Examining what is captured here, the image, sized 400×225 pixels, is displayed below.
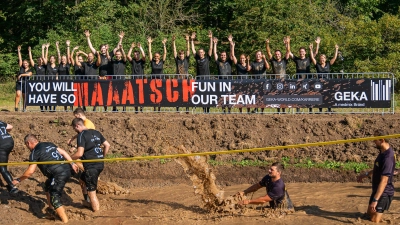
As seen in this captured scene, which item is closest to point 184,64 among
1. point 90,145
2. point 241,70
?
point 241,70

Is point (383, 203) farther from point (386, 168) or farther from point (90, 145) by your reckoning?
point (90, 145)

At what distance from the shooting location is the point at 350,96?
58.4 feet

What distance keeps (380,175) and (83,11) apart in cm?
2634

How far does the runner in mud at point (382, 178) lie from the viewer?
10531 mm

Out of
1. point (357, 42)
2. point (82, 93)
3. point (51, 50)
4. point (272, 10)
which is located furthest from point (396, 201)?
point (51, 50)

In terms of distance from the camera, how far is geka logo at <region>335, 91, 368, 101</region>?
17.8 meters

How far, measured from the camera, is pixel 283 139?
17.1 metres

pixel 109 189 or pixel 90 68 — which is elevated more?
pixel 90 68

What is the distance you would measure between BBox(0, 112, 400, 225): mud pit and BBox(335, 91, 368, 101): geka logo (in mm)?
586

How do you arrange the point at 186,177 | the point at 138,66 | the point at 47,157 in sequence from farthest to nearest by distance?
the point at 138,66
the point at 186,177
the point at 47,157

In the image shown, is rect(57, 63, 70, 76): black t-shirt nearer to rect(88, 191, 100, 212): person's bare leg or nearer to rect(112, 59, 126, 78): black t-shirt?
rect(112, 59, 126, 78): black t-shirt

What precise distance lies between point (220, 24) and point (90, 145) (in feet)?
78.6

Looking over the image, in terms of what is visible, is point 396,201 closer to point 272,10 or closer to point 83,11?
point 272,10

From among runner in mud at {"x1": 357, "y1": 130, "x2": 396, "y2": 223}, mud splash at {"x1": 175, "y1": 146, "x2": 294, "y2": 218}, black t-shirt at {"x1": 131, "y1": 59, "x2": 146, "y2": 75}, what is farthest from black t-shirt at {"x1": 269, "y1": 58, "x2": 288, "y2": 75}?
runner in mud at {"x1": 357, "y1": 130, "x2": 396, "y2": 223}
